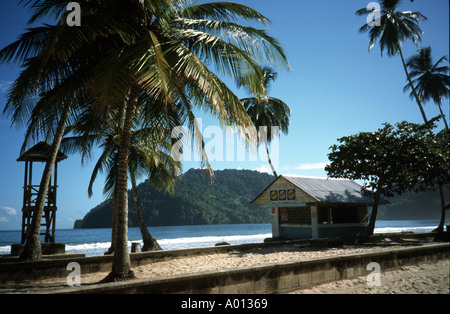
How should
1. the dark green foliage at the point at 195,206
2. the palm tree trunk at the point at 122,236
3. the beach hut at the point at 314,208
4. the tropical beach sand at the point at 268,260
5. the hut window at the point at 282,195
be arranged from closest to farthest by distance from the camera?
the tropical beach sand at the point at 268,260 → the palm tree trunk at the point at 122,236 → the beach hut at the point at 314,208 → the hut window at the point at 282,195 → the dark green foliage at the point at 195,206

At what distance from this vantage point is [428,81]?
28984 mm

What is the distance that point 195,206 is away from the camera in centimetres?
10481

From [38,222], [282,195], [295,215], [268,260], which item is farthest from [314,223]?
[38,222]

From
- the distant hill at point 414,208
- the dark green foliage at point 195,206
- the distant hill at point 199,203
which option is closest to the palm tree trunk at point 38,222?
the distant hill at point 199,203

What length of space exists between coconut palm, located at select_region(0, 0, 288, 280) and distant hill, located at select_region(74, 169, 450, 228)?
87.1m

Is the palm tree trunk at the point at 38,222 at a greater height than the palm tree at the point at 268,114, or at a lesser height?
lesser

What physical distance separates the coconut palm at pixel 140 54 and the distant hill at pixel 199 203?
87.1m

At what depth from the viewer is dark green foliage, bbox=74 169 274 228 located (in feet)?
332

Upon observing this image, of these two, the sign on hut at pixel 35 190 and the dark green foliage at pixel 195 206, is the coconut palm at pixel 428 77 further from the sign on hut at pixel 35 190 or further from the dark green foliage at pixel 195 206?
the dark green foliage at pixel 195 206

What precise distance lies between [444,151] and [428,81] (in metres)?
18.4

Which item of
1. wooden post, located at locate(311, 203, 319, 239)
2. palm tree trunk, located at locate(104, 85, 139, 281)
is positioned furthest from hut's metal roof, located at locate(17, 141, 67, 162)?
wooden post, located at locate(311, 203, 319, 239)

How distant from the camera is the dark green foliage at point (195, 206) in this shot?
101m
